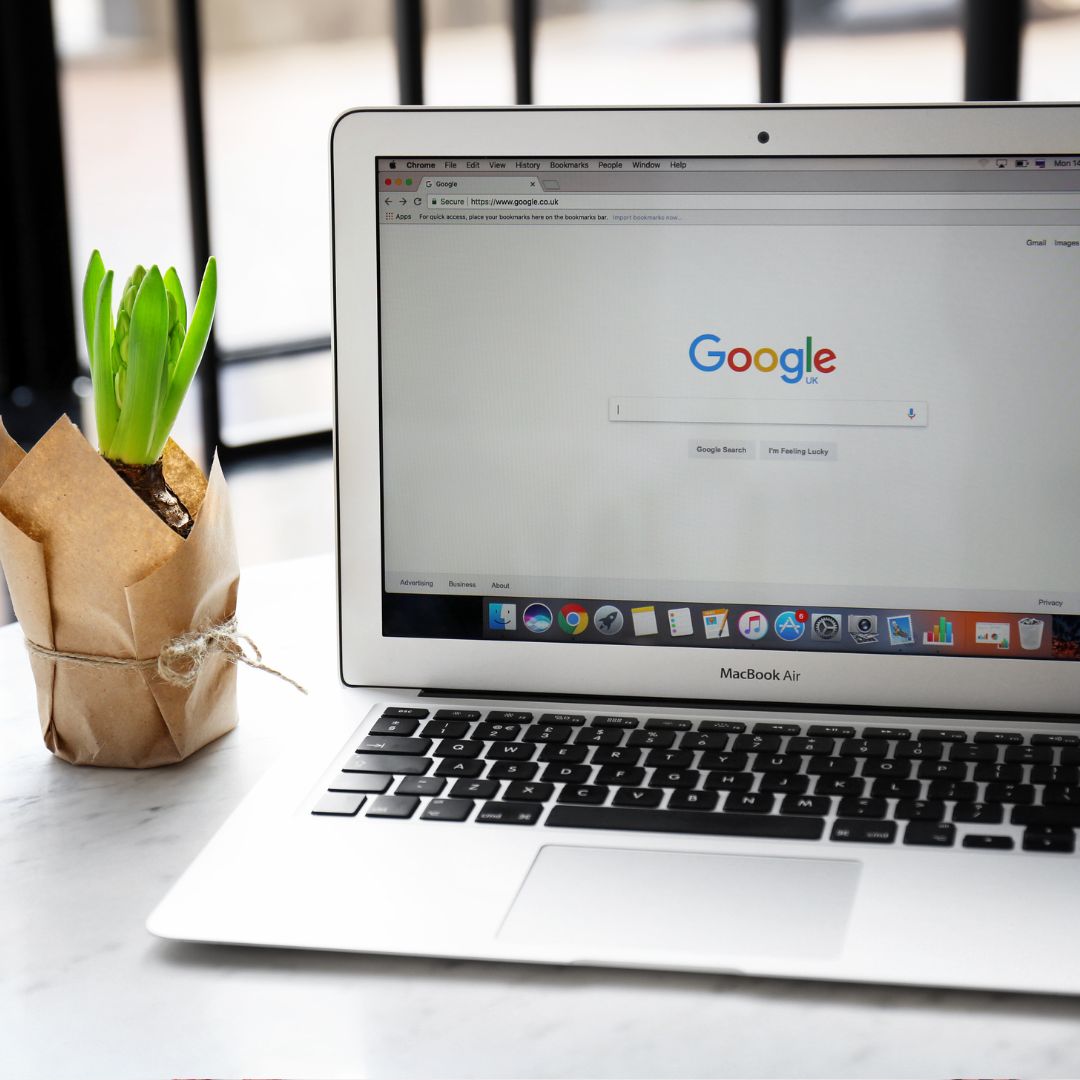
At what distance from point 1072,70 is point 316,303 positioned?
96.7 inches

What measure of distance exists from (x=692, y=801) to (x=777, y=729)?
113 mm

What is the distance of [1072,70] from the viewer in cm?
384

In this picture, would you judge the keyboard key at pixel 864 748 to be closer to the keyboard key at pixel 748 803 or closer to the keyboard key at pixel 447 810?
the keyboard key at pixel 748 803

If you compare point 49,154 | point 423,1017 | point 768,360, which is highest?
point 49,154

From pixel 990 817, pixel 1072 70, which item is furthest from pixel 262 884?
pixel 1072 70

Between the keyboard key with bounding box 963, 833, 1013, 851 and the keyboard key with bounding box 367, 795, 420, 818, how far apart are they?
0.30 meters

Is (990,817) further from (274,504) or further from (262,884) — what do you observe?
(274,504)

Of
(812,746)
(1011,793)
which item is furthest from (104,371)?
(1011,793)

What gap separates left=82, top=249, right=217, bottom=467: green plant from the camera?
2.60 feet

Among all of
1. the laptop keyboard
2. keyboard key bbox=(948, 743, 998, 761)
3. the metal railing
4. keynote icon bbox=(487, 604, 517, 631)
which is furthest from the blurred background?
keyboard key bbox=(948, 743, 998, 761)

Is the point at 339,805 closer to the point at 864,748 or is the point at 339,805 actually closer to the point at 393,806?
the point at 393,806

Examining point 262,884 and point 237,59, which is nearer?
point 262,884

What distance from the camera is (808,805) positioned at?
2.33 feet

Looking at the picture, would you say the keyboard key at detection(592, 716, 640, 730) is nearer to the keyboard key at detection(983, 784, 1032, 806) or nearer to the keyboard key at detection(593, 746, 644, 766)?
the keyboard key at detection(593, 746, 644, 766)
